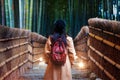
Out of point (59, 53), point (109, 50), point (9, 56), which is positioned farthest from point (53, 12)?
point (59, 53)

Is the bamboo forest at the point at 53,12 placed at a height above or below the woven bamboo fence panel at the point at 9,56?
above

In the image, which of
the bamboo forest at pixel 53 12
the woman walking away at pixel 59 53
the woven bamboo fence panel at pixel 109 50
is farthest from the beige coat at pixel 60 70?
the bamboo forest at pixel 53 12

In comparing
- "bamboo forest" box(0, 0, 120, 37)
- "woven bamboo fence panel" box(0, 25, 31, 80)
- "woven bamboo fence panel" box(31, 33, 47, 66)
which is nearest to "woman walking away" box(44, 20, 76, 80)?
"woven bamboo fence panel" box(0, 25, 31, 80)

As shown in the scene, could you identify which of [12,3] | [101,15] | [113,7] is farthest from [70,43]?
[101,15]

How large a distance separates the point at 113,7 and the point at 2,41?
8.38 meters

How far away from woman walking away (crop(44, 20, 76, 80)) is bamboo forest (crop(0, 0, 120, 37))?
16.2 feet

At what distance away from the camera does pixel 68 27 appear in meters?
20.2

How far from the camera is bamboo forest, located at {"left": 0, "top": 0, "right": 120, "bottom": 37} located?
12.1 metres

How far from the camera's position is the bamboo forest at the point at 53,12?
12.1 metres

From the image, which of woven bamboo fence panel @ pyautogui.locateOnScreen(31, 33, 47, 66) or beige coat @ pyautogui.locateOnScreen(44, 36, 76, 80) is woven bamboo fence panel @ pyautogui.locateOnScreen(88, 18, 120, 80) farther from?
woven bamboo fence panel @ pyautogui.locateOnScreen(31, 33, 47, 66)

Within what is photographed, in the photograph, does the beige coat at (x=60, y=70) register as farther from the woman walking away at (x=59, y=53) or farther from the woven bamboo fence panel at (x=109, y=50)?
the woven bamboo fence panel at (x=109, y=50)

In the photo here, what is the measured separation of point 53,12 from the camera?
2081 cm

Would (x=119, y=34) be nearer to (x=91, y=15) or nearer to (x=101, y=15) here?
(x=101, y=15)

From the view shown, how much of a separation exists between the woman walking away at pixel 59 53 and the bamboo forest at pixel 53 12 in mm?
4928
